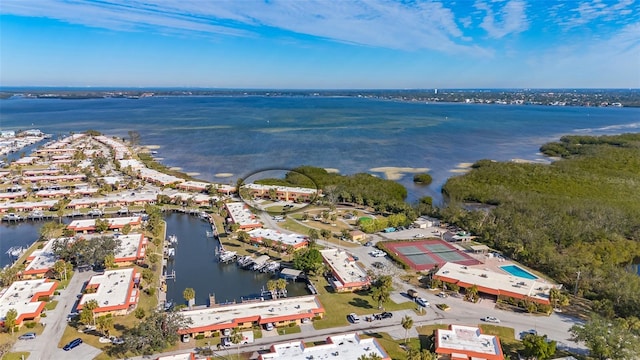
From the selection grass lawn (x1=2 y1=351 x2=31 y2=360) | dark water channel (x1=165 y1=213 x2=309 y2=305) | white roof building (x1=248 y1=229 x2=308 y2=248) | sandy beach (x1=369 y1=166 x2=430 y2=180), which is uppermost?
sandy beach (x1=369 y1=166 x2=430 y2=180)

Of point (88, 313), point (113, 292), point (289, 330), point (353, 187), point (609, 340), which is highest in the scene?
point (353, 187)

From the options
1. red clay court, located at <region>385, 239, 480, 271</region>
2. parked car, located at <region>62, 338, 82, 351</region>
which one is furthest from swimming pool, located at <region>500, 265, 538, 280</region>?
parked car, located at <region>62, 338, 82, 351</region>

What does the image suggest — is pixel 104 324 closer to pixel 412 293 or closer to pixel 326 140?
pixel 412 293

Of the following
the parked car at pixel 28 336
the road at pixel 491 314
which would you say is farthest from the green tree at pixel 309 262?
the parked car at pixel 28 336

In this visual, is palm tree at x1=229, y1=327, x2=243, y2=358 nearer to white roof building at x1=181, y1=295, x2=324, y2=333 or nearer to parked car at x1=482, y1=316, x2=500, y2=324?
white roof building at x1=181, y1=295, x2=324, y2=333

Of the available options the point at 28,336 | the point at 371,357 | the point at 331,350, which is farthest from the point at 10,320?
the point at 371,357

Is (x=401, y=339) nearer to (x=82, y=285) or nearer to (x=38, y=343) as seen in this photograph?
(x=38, y=343)
